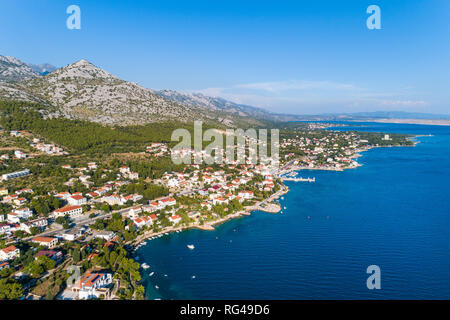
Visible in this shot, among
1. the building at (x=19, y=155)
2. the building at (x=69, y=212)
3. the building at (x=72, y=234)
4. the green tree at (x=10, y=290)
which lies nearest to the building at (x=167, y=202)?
the building at (x=69, y=212)

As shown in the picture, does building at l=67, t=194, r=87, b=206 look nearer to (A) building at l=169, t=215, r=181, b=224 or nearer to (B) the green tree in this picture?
(A) building at l=169, t=215, r=181, b=224

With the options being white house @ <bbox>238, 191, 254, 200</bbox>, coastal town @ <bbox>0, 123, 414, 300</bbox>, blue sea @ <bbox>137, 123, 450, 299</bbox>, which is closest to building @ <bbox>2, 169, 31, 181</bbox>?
coastal town @ <bbox>0, 123, 414, 300</bbox>

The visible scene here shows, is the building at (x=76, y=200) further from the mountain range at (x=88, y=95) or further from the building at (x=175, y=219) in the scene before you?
the mountain range at (x=88, y=95)

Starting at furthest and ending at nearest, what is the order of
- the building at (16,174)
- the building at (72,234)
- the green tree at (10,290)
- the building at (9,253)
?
the building at (16,174)
the building at (72,234)
the building at (9,253)
the green tree at (10,290)

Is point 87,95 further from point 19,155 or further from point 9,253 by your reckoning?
point 9,253

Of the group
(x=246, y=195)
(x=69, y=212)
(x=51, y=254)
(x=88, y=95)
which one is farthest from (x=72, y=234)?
(x=88, y=95)
